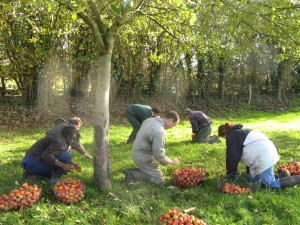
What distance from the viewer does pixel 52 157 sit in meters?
5.32

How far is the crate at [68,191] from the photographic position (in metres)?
4.89

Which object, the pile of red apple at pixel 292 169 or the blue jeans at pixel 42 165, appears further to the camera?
the pile of red apple at pixel 292 169

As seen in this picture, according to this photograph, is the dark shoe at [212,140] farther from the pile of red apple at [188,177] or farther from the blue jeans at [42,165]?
the blue jeans at [42,165]

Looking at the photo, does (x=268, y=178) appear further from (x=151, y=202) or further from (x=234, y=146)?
(x=151, y=202)

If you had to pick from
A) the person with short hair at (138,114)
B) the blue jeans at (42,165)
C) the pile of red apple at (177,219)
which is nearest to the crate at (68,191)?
the blue jeans at (42,165)

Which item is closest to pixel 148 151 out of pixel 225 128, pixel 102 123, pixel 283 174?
pixel 102 123

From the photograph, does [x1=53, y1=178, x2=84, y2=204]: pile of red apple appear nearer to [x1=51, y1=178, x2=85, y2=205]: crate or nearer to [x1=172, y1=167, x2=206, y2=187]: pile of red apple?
[x1=51, y1=178, x2=85, y2=205]: crate

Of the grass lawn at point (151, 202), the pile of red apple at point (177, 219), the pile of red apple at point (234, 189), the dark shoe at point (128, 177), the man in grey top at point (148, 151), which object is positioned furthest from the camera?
the dark shoe at point (128, 177)

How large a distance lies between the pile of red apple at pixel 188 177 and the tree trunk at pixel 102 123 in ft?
3.81

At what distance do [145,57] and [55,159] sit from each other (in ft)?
31.7

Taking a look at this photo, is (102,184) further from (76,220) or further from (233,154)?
(233,154)

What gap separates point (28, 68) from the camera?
1252 cm

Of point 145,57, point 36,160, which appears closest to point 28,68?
point 145,57

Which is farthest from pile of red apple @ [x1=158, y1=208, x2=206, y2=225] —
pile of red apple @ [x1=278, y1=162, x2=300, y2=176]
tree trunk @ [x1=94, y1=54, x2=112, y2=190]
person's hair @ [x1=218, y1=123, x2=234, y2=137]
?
pile of red apple @ [x1=278, y1=162, x2=300, y2=176]
